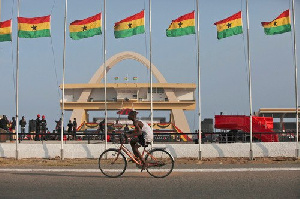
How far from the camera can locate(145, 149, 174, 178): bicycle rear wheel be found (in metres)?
13.3

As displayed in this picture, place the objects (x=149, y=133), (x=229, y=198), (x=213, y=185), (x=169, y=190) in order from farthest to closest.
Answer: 1. (x=149, y=133)
2. (x=213, y=185)
3. (x=169, y=190)
4. (x=229, y=198)

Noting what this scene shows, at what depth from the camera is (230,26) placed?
913 inches

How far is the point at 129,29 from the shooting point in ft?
78.6

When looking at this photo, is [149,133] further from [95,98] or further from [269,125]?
[95,98]

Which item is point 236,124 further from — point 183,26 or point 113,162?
point 113,162

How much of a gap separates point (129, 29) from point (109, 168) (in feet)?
38.1

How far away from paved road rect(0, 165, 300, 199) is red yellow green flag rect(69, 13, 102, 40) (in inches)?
432

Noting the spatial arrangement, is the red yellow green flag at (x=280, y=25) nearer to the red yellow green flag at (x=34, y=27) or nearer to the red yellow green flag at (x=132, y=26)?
the red yellow green flag at (x=132, y=26)

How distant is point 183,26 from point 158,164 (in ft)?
39.0

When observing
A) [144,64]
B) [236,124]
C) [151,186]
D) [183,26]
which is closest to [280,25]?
[183,26]

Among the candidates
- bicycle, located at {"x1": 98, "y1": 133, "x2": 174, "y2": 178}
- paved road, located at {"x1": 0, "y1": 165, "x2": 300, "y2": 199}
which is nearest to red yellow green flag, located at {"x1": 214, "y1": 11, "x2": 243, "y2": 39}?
paved road, located at {"x1": 0, "y1": 165, "x2": 300, "y2": 199}

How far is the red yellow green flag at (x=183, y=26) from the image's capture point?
23750mm

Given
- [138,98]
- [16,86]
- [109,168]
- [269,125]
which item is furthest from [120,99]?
[109,168]

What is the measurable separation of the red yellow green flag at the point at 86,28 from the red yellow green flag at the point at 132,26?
110 cm
